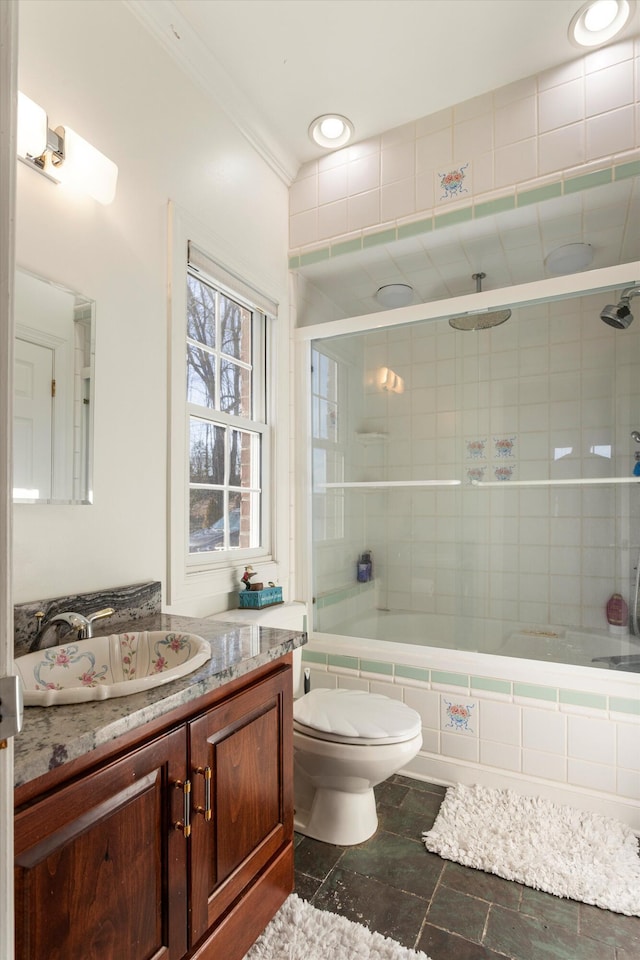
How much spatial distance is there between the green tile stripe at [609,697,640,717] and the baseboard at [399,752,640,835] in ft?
1.04

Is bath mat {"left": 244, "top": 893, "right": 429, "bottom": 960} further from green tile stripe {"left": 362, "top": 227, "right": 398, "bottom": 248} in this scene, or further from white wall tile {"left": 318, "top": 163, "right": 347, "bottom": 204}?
white wall tile {"left": 318, "top": 163, "right": 347, "bottom": 204}

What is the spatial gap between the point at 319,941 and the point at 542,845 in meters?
0.84

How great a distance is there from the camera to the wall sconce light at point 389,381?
8.71ft

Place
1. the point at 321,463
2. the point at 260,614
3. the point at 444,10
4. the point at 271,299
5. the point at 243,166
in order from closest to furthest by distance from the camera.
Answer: the point at 444,10 < the point at 260,614 < the point at 243,166 < the point at 271,299 < the point at 321,463

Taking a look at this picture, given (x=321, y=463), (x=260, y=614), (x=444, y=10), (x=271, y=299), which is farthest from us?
(x=321, y=463)

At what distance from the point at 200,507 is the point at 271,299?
1.09 m

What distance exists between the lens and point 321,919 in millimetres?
1407

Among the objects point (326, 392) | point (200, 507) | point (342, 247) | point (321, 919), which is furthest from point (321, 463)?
point (321, 919)

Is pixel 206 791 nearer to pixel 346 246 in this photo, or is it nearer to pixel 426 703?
pixel 426 703

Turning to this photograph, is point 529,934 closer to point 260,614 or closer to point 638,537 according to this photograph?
point 260,614

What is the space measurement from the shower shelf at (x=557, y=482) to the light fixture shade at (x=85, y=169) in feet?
6.15

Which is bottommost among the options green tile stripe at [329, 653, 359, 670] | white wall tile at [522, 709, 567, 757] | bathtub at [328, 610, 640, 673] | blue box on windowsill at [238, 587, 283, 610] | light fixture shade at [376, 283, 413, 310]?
white wall tile at [522, 709, 567, 757]

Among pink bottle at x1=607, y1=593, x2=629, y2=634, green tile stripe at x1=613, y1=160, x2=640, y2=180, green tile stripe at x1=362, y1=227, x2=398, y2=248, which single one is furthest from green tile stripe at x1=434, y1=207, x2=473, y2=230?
pink bottle at x1=607, y1=593, x2=629, y2=634

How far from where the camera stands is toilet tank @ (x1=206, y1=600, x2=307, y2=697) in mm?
1968
